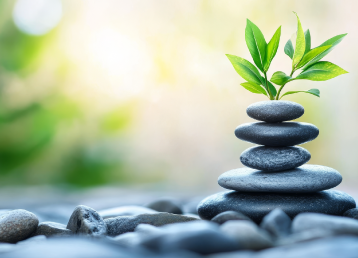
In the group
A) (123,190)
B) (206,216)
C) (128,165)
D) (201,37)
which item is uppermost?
(201,37)

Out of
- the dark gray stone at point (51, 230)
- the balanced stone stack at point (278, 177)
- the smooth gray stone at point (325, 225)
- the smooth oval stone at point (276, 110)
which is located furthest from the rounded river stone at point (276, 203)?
the dark gray stone at point (51, 230)

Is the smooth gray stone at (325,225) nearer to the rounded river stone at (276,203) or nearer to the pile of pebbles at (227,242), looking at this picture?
the pile of pebbles at (227,242)

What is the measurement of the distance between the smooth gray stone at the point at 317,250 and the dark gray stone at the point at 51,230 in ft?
2.81

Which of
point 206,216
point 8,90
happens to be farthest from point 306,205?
point 8,90

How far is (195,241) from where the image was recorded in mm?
894

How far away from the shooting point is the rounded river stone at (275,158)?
1644mm

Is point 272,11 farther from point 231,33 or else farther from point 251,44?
point 251,44

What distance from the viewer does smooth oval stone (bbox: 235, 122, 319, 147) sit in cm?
163

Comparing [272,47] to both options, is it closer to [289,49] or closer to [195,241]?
[289,49]

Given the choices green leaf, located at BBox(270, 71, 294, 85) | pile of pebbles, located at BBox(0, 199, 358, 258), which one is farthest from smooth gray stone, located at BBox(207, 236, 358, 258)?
green leaf, located at BBox(270, 71, 294, 85)

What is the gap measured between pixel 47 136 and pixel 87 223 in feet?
7.70

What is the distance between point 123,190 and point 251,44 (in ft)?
7.56

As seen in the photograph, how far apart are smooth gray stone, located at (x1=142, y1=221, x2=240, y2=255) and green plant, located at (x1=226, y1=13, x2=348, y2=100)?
1.03 m

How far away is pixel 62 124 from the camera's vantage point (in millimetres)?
3600
